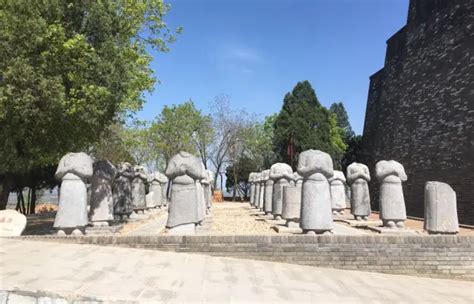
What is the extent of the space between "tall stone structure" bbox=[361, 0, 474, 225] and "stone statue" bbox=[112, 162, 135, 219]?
497 inches

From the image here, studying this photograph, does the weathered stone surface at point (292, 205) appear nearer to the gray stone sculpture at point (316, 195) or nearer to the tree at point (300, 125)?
the gray stone sculpture at point (316, 195)

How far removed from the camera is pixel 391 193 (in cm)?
1221

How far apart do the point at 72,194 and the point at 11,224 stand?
48.5 inches

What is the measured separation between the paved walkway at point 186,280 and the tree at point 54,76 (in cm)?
412

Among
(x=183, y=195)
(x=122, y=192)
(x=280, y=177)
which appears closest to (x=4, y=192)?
(x=122, y=192)

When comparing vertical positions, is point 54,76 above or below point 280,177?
above

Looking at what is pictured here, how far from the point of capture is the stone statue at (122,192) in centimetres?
1591

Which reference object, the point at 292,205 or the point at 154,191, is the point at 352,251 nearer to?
the point at 292,205

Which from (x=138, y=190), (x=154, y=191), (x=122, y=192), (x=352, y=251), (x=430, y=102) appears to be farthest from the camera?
(x=154, y=191)

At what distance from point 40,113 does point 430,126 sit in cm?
1782

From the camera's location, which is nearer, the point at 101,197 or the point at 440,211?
the point at 440,211

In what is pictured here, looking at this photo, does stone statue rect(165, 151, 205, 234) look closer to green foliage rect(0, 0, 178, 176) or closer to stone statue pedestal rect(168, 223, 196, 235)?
stone statue pedestal rect(168, 223, 196, 235)

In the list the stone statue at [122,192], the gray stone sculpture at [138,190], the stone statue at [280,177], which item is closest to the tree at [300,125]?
the gray stone sculpture at [138,190]

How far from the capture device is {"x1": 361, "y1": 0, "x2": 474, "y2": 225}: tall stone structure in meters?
19.1
